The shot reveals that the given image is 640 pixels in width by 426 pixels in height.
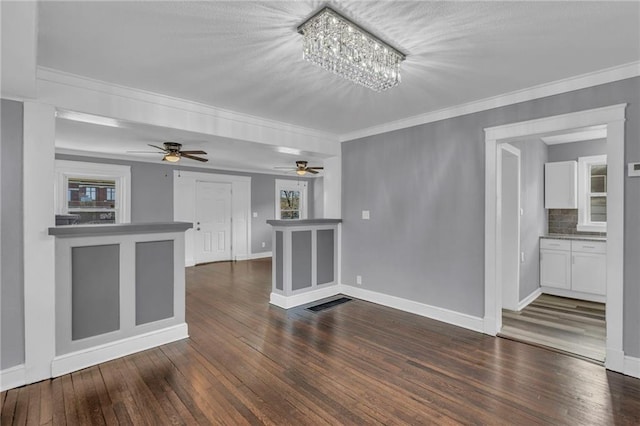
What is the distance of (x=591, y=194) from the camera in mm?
4902

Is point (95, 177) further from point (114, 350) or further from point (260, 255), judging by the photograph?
point (114, 350)

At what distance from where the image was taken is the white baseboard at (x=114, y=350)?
99.5 inches

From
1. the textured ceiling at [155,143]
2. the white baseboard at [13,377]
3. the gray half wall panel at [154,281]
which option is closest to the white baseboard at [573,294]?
the textured ceiling at [155,143]

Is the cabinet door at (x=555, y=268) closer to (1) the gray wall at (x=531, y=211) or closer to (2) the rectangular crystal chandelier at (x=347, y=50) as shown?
(1) the gray wall at (x=531, y=211)

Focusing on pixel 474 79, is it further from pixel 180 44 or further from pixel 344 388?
pixel 344 388

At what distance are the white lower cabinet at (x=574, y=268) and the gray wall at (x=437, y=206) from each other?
2.23m

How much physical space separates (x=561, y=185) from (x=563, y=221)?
65 centimetres

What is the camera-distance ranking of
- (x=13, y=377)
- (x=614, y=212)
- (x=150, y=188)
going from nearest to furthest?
(x=13, y=377)
(x=614, y=212)
(x=150, y=188)

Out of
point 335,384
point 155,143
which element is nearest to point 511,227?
point 335,384

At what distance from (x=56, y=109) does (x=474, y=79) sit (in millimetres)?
3554

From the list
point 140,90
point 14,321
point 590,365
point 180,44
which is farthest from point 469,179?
point 14,321

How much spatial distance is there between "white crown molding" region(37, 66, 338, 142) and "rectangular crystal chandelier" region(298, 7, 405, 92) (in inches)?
65.6

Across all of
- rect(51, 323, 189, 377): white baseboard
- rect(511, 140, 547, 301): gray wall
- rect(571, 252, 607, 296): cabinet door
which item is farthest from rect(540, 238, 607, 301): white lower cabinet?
rect(51, 323, 189, 377): white baseboard

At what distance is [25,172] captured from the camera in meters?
2.40
